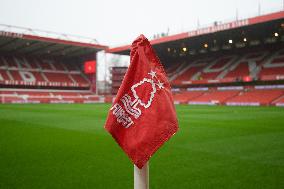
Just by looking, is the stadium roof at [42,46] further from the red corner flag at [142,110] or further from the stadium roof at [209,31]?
the red corner flag at [142,110]

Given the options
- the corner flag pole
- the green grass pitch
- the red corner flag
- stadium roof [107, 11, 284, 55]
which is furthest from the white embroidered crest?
stadium roof [107, 11, 284, 55]

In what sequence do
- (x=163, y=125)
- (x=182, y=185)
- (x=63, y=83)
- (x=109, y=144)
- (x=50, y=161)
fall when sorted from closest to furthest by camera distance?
(x=163, y=125) < (x=182, y=185) < (x=50, y=161) < (x=109, y=144) < (x=63, y=83)

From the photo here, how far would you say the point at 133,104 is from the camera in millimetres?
2051

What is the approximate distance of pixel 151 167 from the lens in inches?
215

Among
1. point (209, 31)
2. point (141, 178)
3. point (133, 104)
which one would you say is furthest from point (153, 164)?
point (209, 31)

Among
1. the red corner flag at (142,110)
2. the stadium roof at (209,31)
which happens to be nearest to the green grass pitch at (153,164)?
the red corner flag at (142,110)

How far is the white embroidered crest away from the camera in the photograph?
2.03 metres

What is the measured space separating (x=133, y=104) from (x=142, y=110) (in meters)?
0.08

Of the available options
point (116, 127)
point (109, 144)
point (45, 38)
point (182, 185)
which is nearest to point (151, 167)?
point (182, 185)

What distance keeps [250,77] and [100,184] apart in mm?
34432

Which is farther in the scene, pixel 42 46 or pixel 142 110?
pixel 42 46

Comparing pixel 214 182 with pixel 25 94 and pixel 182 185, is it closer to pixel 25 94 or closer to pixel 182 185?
pixel 182 185

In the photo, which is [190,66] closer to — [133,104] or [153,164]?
[153,164]

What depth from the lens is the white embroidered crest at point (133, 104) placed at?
2025 mm
